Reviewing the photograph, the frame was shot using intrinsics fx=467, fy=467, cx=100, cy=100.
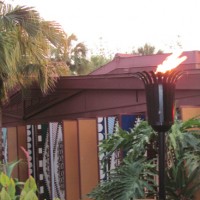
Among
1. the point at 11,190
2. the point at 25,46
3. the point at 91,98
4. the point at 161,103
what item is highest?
the point at 25,46

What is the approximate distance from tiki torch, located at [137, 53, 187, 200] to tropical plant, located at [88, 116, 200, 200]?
79 centimetres

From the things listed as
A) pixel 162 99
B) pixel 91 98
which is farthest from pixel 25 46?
pixel 162 99

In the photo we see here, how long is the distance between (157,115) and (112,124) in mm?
3927

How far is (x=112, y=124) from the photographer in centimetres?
801

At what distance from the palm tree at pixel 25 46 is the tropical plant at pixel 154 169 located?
4.23m

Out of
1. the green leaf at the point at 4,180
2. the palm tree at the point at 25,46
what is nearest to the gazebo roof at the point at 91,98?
the palm tree at the point at 25,46

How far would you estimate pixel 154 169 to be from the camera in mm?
5223

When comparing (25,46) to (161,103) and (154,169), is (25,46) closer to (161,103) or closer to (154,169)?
(154,169)

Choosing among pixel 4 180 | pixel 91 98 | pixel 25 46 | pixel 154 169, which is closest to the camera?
pixel 4 180

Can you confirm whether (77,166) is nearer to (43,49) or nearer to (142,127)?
(43,49)

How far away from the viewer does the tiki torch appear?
410 cm

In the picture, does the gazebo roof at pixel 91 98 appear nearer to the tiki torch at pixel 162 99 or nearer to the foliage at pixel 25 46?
the foliage at pixel 25 46

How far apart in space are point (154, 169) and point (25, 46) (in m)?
5.15

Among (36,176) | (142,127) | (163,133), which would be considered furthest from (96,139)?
(163,133)
